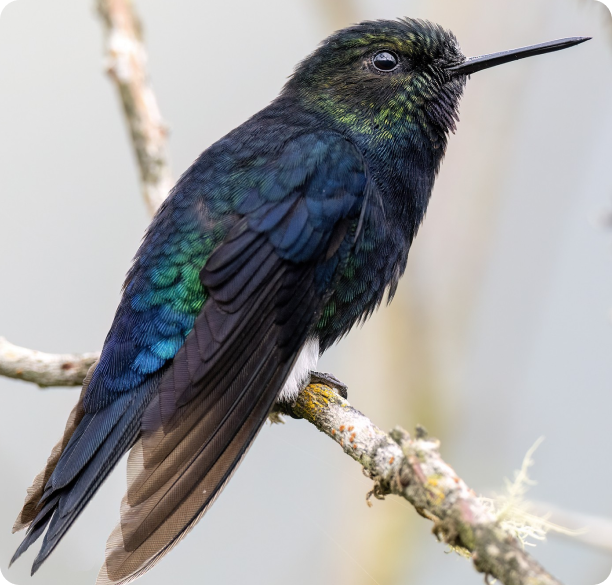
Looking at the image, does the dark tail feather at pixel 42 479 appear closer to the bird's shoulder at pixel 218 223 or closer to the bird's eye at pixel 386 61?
the bird's shoulder at pixel 218 223

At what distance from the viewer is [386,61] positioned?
342 centimetres

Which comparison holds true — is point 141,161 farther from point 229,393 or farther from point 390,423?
point 390,423

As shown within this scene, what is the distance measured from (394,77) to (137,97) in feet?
4.39

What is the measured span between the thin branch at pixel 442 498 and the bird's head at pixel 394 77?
158cm

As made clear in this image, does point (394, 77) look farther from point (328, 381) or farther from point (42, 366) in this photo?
point (42, 366)

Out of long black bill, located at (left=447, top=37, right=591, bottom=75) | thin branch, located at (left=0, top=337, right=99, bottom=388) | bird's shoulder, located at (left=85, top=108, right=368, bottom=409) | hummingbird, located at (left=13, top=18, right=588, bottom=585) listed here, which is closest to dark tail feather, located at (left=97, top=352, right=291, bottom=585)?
hummingbird, located at (left=13, top=18, right=588, bottom=585)

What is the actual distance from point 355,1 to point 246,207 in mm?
2309

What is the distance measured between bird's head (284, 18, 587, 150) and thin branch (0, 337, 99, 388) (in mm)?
1577

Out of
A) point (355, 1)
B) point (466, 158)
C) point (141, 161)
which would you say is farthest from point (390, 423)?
point (355, 1)

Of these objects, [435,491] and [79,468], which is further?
[79,468]

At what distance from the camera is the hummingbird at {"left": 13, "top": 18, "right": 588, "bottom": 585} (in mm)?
2500

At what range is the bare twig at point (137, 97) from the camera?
3799 millimetres

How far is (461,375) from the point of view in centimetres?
459

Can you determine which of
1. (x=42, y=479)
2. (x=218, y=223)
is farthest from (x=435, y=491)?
(x=42, y=479)
